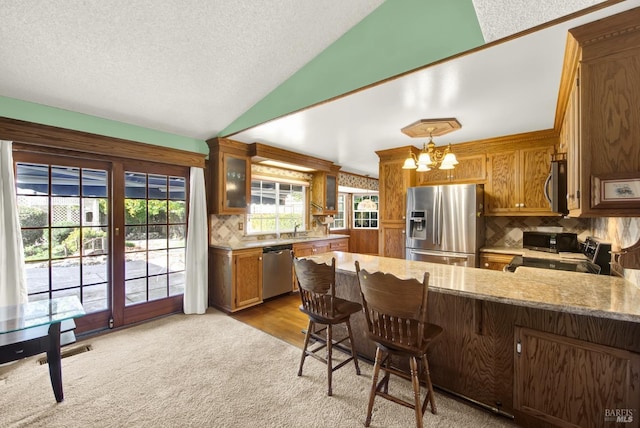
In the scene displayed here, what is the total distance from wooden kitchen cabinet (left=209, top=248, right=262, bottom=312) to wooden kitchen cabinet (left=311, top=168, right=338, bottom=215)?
1.88 meters

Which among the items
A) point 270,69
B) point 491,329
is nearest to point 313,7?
point 270,69

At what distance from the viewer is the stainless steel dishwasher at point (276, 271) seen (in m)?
4.01

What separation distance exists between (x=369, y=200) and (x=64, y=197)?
20.5ft

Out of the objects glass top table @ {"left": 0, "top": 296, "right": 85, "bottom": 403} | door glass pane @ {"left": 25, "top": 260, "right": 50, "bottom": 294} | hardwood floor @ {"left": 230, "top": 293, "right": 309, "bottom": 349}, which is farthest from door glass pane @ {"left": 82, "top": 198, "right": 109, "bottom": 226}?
hardwood floor @ {"left": 230, "top": 293, "right": 309, "bottom": 349}

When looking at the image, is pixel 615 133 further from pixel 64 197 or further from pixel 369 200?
pixel 369 200

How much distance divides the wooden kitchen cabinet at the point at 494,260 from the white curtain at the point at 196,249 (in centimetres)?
377

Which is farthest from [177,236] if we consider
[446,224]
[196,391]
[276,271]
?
[446,224]

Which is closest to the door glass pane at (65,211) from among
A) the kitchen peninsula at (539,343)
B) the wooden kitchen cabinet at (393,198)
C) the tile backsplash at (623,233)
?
the kitchen peninsula at (539,343)

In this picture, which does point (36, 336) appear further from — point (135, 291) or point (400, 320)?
point (400, 320)

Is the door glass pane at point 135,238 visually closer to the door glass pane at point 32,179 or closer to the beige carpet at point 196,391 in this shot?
the door glass pane at point 32,179

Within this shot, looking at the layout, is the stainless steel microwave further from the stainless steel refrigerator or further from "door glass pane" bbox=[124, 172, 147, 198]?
"door glass pane" bbox=[124, 172, 147, 198]

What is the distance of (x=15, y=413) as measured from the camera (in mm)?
1801

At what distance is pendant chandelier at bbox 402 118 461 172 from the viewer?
2.61 meters

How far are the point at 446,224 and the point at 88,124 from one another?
4378 millimetres
